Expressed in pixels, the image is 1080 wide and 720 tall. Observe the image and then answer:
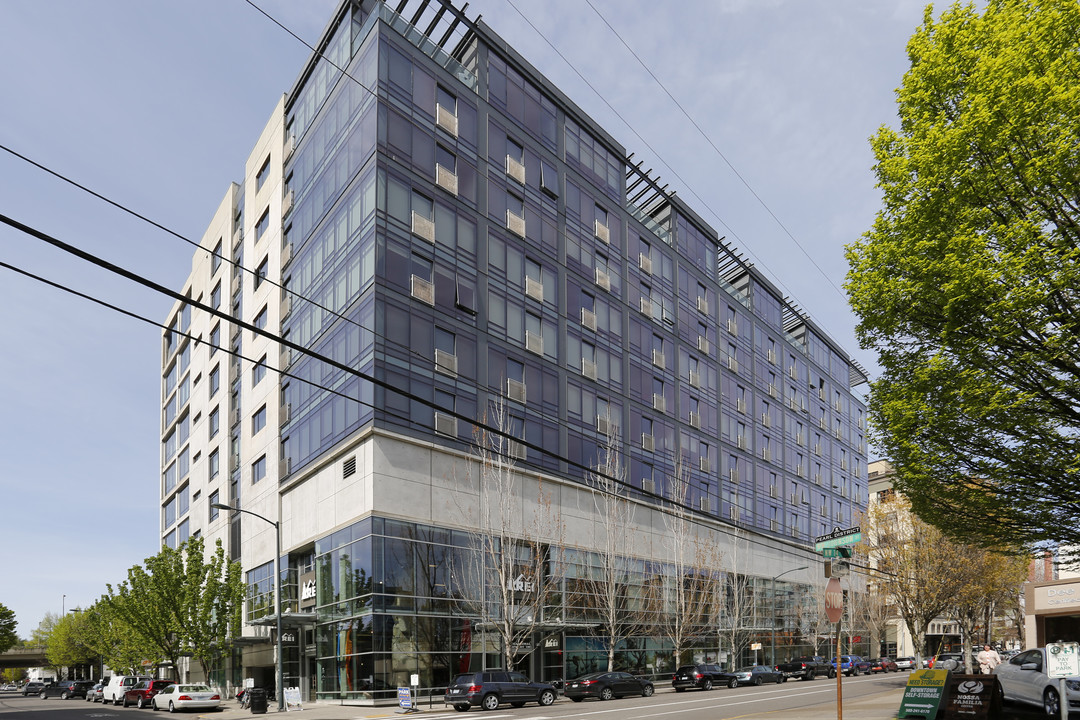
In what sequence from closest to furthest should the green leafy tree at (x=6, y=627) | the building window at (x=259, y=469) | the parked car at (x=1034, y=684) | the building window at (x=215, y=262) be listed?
the parked car at (x=1034, y=684), the building window at (x=259, y=469), the building window at (x=215, y=262), the green leafy tree at (x=6, y=627)

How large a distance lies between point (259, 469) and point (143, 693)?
1358 centimetres

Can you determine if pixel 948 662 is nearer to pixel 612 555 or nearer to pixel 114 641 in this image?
pixel 612 555

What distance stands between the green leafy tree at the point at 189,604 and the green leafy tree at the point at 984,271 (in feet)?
129

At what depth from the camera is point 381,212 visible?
36.5 m

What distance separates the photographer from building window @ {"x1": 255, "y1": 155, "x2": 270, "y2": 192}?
5134 cm

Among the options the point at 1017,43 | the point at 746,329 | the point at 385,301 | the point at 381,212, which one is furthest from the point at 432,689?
the point at 746,329

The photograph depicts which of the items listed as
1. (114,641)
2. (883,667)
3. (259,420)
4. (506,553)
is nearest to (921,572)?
(883,667)

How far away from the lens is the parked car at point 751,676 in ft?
145

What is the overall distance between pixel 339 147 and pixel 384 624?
74.1ft

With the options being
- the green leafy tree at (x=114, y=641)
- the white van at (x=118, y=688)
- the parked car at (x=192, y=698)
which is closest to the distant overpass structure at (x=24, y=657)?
the green leafy tree at (x=114, y=641)

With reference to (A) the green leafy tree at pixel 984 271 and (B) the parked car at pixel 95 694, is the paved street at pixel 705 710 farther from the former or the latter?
(B) the parked car at pixel 95 694

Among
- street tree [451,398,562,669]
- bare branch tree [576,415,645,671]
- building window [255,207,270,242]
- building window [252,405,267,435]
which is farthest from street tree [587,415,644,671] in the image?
building window [255,207,270,242]

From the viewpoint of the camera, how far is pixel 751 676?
46.0m

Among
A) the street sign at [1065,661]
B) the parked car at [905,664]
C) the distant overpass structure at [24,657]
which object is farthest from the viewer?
the distant overpass structure at [24,657]
